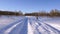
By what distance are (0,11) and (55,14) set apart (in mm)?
41105

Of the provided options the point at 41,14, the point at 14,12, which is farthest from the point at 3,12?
the point at 41,14

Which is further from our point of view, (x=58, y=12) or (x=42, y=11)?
(x=42, y=11)

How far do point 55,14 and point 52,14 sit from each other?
2.16m

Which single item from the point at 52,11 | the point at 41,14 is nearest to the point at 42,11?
the point at 41,14

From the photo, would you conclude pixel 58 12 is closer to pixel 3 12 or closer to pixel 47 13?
pixel 47 13

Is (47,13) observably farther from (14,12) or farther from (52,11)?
(14,12)

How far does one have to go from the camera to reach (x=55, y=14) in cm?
8050

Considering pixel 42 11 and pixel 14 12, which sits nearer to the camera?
pixel 42 11

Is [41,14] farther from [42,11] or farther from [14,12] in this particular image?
[14,12]

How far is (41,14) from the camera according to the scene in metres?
90.6

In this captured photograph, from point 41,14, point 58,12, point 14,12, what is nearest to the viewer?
point 58,12

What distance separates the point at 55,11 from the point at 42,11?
1291cm

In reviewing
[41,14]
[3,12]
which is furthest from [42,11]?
[3,12]

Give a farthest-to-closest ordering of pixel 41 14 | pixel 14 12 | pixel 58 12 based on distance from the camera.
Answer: pixel 14 12 < pixel 41 14 < pixel 58 12
